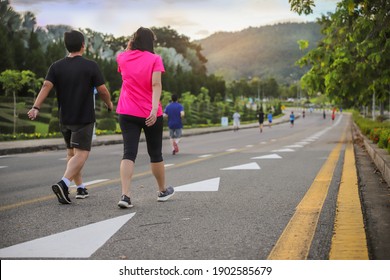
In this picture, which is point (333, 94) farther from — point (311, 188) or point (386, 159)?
point (311, 188)

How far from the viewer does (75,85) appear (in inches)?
218

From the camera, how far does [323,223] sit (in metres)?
4.42

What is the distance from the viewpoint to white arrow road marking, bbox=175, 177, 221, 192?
258 inches

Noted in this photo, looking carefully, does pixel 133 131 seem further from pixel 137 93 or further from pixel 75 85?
pixel 75 85

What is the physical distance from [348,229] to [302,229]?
0.34 m

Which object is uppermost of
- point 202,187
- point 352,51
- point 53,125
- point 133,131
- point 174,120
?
point 352,51

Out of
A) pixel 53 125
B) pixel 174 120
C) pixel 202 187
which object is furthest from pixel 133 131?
pixel 53 125

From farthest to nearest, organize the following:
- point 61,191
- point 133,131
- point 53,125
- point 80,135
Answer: point 53,125, point 80,135, point 61,191, point 133,131

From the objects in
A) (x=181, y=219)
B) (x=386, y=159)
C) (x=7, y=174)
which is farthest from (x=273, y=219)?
(x=7, y=174)

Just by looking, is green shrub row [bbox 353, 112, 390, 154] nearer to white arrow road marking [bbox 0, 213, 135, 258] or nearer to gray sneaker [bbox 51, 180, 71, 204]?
gray sneaker [bbox 51, 180, 71, 204]

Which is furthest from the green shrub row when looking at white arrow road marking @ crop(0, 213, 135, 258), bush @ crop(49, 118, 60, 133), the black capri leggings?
bush @ crop(49, 118, 60, 133)

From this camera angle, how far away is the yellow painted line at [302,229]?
333cm

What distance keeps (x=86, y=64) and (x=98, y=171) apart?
4.29 m

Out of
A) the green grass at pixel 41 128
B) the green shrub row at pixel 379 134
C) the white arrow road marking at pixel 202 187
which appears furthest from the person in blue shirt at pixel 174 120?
the green grass at pixel 41 128
